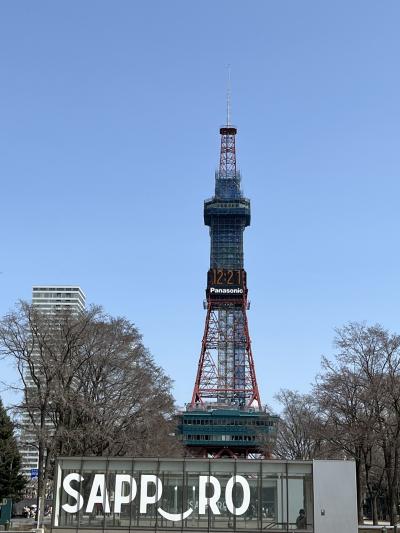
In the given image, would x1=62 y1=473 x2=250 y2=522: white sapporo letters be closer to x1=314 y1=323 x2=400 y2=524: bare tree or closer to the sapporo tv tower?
x1=314 y1=323 x2=400 y2=524: bare tree

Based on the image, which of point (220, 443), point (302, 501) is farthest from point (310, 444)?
point (220, 443)

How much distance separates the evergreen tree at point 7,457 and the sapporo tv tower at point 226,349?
2632 inches

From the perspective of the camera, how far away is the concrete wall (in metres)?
38.4

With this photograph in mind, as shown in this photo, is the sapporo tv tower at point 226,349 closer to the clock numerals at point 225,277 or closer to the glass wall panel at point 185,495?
the clock numerals at point 225,277

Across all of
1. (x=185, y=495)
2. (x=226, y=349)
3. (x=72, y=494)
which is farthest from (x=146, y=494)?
(x=226, y=349)

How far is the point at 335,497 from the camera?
38844 mm

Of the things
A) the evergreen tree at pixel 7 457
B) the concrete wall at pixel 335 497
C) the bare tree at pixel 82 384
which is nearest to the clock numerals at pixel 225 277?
the evergreen tree at pixel 7 457

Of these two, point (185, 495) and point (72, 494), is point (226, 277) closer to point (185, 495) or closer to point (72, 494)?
point (185, 495)

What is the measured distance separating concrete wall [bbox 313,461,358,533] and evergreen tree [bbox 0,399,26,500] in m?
40.6

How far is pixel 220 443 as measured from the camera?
156625 millimetres

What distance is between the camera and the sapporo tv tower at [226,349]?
157 m

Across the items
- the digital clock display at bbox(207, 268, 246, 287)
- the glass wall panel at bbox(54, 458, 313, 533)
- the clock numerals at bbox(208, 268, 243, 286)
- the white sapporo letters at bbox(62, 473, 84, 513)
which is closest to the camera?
the glass wall panel at bbox(54, 458, 313, 533)

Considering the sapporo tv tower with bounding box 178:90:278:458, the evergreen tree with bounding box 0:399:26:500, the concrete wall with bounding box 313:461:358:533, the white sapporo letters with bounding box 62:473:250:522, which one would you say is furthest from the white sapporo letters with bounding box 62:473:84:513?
the sapporo tv tower with bounding box 178:90:278:458

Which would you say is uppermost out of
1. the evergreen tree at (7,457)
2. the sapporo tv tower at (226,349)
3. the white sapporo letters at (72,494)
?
the sapporo tv tower at (226,349)
